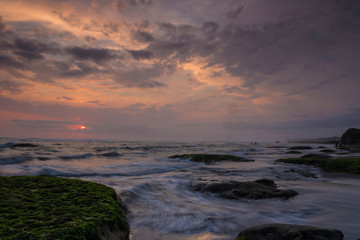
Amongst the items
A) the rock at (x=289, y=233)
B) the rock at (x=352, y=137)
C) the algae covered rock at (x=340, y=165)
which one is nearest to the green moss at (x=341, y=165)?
the algae covered rock at (x=340, y=165)

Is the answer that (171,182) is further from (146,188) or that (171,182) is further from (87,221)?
(87,221)

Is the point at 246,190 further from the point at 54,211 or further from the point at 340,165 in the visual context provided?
the point at 340,165

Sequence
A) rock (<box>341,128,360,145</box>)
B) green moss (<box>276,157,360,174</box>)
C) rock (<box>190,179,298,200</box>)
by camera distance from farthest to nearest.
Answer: rock (<box>341,128,360,145</box>) < green moss (<box>276,157,360,174</box>) < rock (<box>190,179,298,200</box>)

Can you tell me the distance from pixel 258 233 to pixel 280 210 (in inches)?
98.4

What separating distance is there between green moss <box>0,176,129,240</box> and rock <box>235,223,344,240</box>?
87.9 inches

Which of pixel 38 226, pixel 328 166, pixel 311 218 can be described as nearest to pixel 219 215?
pixel 311 218

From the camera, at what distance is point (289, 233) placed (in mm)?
3266

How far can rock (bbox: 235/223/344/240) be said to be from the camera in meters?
3.10

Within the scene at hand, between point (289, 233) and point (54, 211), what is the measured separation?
12.0ft

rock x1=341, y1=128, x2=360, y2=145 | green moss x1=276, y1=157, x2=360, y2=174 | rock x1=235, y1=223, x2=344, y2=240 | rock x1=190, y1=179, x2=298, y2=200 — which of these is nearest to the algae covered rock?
green moss x1=276, y1=157, x2=360, y2=174

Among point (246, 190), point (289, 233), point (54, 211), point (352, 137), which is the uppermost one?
point (352, 137)

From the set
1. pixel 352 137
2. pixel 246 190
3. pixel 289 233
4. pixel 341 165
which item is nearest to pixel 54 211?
pixel 289 233

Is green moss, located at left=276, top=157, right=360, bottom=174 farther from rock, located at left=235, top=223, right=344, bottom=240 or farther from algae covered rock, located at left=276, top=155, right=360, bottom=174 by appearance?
rock, located at left=235, top=223, right=344, bottom=240

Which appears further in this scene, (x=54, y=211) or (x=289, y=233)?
(x=289, y=233)
